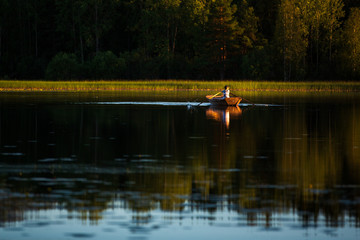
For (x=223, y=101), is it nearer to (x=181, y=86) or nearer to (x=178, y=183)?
(x=178, y=183)

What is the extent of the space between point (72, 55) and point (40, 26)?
674 inches

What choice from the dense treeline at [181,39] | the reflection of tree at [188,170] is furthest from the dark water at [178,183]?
the dense treeline at [181,39]

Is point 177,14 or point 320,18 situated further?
point 177,14

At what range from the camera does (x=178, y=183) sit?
47.1ft

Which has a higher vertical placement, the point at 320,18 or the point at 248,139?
the point at 320,18

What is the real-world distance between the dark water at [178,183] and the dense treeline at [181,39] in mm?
66293

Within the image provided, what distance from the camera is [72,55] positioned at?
10250 cm

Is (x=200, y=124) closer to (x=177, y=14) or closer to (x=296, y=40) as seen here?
(x=296, y=40)

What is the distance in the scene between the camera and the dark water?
10938mm

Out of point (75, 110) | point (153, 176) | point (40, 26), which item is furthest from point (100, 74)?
point (153, 176)

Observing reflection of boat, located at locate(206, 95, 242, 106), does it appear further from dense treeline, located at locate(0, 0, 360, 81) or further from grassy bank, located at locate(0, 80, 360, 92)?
dense treeline, located at locate(0, 0, 360, 81)

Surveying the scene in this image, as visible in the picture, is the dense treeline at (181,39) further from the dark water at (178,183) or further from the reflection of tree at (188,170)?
the dark water at (178,183)

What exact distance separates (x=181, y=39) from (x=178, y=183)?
9695cm

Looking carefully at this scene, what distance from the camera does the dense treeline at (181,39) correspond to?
92.6 m
